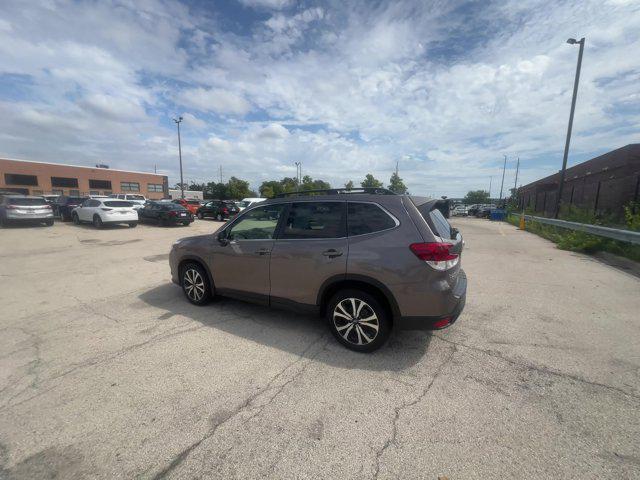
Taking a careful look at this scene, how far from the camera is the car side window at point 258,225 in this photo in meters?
3.89

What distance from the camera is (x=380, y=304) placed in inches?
123

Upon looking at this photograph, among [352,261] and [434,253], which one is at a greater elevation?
[434,253]

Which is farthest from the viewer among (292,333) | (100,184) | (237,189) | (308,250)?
(237,189)

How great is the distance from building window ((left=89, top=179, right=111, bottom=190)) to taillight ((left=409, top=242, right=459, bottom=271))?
66072 millimetres

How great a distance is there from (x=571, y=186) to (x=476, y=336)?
96.6 ft

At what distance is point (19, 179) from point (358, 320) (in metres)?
63.9

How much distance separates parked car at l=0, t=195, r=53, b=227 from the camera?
45.3 feet

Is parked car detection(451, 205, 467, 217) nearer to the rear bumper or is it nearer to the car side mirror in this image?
the rear bumper

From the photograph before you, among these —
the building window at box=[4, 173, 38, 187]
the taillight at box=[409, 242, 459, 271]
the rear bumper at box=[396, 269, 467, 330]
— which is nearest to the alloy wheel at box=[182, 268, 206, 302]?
the rear bumper at box=[396, 269, 467, 330]

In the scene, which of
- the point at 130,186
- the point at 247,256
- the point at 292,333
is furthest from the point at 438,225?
the point at 130,186

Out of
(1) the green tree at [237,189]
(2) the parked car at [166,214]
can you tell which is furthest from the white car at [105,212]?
(1) the green tree at [237,189]

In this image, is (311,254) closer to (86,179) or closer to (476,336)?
(476,336)

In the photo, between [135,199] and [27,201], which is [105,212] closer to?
[27,201]

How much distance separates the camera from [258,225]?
4.01 metres
